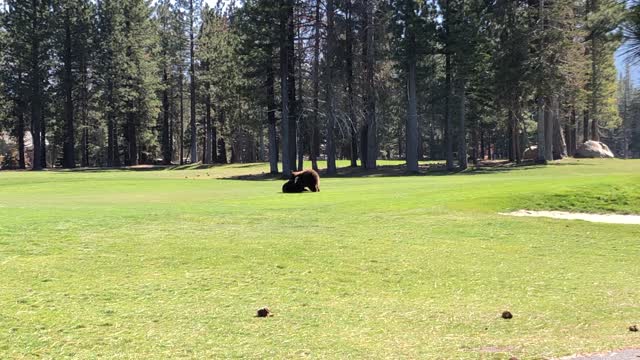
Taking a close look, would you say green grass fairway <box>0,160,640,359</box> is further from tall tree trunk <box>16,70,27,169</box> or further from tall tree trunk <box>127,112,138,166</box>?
tall tree trunk <box>127,112,138,166</box>

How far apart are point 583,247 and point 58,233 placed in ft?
33.3

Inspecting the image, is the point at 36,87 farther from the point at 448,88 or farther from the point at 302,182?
the point at 302,182

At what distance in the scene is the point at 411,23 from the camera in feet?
154

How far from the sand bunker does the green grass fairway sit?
1.08 m

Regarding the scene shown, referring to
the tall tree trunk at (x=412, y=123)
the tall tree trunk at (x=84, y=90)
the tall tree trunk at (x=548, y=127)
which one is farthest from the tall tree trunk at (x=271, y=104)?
the tall tree trunk at (x=84, y=90)

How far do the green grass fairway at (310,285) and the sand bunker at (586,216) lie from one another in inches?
42.5

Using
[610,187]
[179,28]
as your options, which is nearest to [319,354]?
[610,187]

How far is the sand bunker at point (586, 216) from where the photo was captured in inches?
602

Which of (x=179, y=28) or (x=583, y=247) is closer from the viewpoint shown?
(x=583, y=247)

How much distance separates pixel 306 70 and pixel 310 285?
41191mm

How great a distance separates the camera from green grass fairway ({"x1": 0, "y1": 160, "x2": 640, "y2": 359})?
17.0 ft

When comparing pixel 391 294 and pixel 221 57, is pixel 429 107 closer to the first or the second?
pixel 221 57

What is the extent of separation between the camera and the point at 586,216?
16.0m

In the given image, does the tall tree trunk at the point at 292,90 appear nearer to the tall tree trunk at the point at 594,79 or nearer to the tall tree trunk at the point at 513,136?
the tall tree trunk at the point at 513,136
